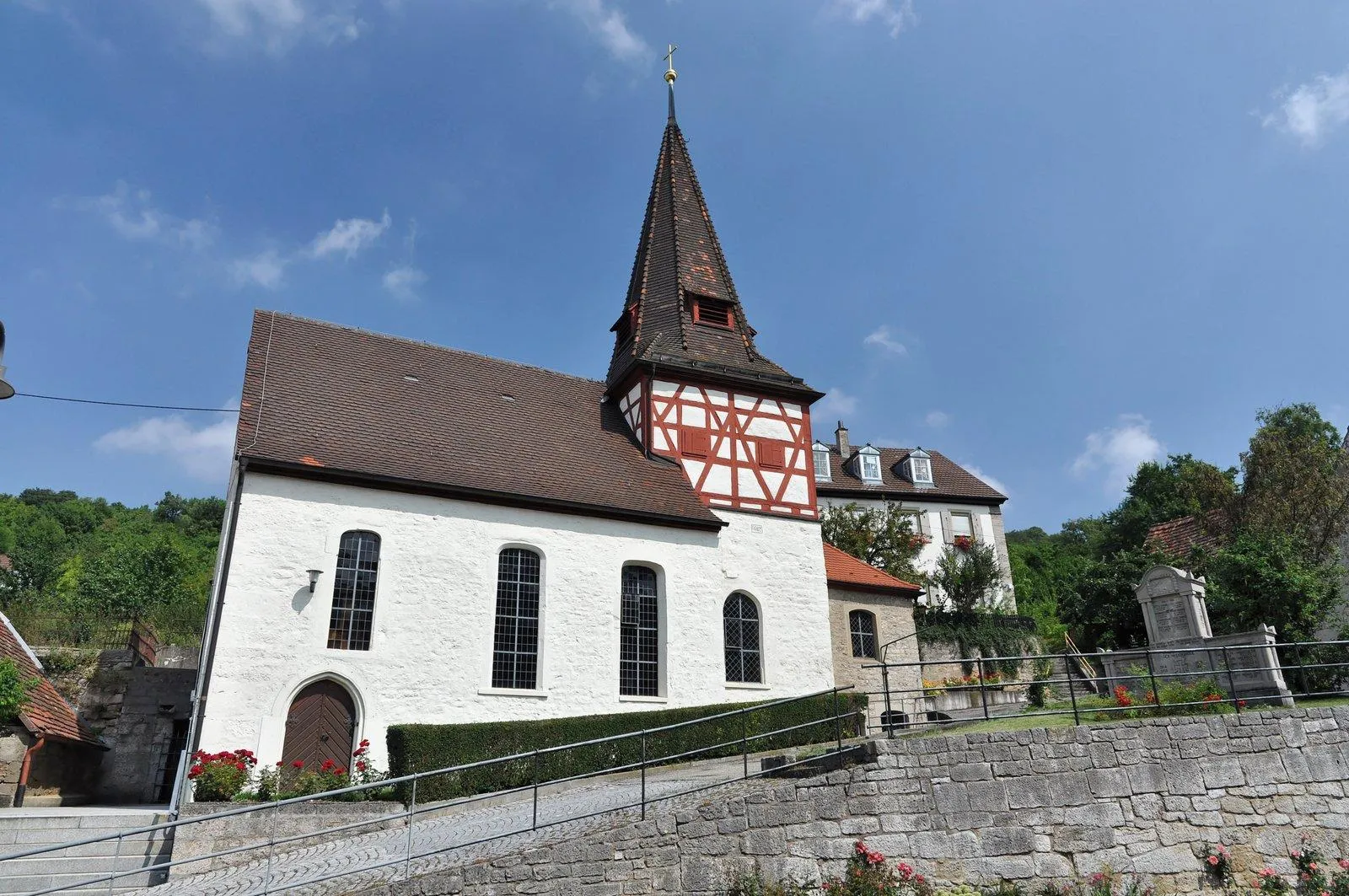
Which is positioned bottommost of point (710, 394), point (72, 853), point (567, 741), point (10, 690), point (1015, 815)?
point (72, 853)

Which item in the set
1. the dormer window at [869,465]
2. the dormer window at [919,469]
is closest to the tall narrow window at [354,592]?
the dormer window at [869,465]

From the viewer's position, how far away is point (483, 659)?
15.3 m

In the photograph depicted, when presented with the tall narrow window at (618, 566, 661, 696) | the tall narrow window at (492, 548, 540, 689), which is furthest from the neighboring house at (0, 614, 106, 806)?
the tall narrow window at (618, 566, 661, 696)

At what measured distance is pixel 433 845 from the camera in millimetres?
8977

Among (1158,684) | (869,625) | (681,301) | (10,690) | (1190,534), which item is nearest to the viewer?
(1158,684)

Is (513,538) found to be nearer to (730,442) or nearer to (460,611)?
(460,611)

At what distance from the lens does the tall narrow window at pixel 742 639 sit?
18219 mm

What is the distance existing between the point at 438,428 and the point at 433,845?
1026 cm

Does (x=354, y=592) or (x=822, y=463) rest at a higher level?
(x=822, y=463)

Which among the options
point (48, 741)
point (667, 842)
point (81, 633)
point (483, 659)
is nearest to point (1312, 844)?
point (667, 842)

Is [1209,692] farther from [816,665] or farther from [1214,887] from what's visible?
[816,665]

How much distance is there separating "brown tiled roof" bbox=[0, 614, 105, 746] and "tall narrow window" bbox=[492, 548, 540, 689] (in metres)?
7.14

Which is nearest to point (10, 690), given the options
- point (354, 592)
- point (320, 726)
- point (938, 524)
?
point (320, 726)

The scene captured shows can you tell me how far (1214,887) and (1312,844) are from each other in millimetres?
1652
